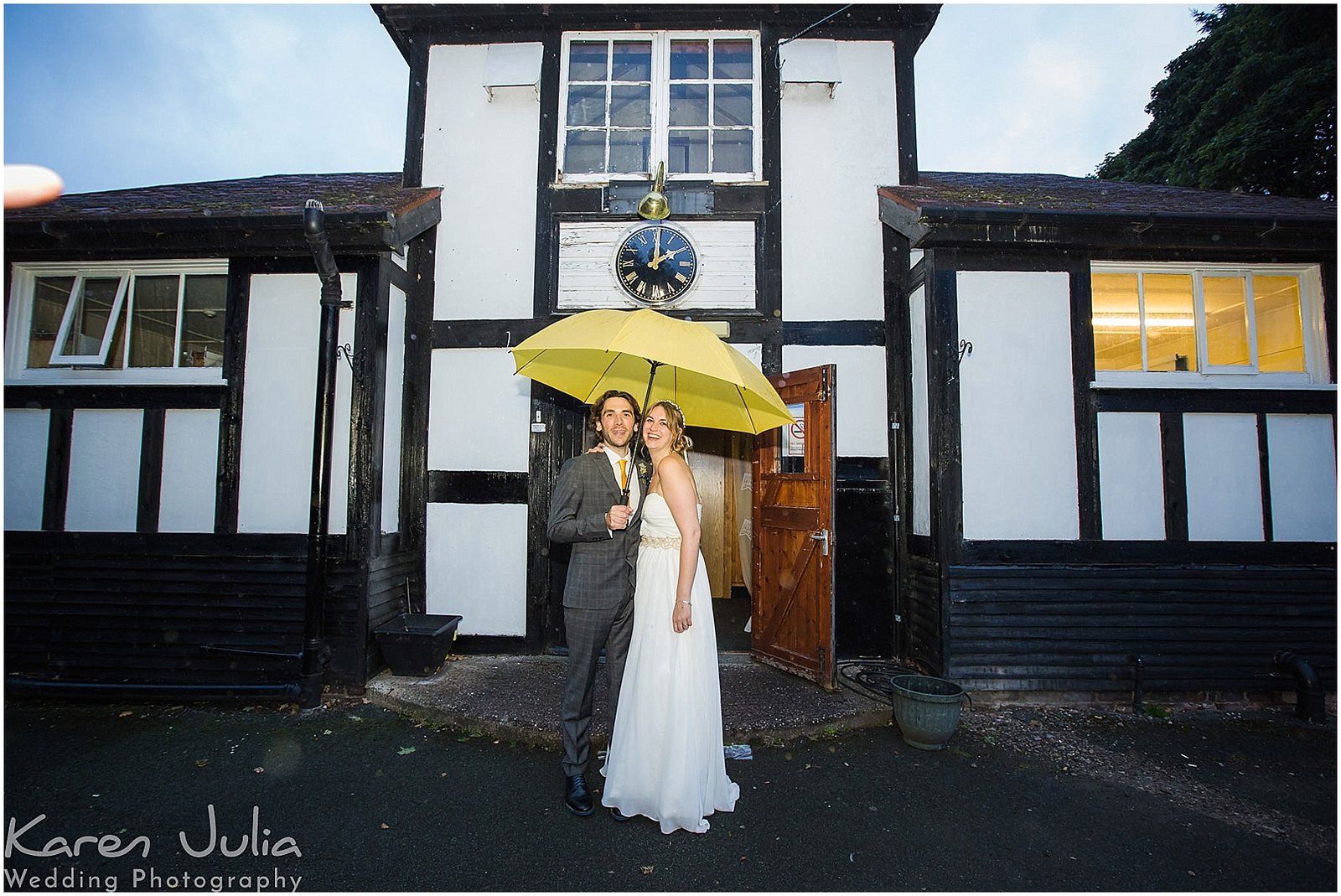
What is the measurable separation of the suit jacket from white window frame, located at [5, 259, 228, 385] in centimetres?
403

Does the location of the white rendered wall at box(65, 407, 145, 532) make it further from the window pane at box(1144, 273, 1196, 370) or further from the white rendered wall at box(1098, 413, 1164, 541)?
the window pane at box(1144, 273, 1196, 370)

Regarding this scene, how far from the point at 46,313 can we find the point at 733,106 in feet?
22.4

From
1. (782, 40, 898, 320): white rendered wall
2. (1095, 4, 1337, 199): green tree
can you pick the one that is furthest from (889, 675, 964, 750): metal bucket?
(1095, 4, 1337, 199): green tree

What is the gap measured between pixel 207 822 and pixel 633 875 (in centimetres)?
234

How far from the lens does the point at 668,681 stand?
10.7 feet

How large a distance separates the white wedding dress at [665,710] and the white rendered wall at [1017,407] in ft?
10.1

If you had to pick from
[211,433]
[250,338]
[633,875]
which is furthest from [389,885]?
[250,338]

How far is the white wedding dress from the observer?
3.23 meters

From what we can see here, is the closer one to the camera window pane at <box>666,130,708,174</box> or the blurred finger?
the blurred finger

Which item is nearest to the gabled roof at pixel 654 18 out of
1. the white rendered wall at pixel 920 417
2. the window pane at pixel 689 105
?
the window pane at pixel 689 105

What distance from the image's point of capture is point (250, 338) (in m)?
5.57

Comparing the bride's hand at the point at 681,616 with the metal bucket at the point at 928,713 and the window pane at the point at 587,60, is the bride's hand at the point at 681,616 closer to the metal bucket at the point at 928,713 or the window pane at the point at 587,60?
the metal bucket at the point at 928,713

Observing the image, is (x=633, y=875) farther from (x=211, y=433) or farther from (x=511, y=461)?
(x=211, y=433)

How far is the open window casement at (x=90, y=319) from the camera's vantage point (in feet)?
18.4
